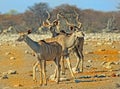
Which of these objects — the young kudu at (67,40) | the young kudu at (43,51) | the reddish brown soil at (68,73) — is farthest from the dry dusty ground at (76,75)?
the young kudu at (67,40)

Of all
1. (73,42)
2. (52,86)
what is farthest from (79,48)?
(52,86)

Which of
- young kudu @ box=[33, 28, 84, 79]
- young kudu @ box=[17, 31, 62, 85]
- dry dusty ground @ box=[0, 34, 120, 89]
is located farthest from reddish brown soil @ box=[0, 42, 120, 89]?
young kudu @ box=[33, 28, 84, 79]

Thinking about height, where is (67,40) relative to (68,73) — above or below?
above

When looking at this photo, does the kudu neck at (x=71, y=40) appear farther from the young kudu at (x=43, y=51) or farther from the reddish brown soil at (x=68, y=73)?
the young kudu at (x=43, y=51)

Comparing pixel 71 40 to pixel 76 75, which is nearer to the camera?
pixel 76 75

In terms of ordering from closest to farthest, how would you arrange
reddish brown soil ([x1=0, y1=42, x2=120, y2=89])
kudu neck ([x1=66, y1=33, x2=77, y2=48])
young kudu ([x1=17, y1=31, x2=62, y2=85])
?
reddish brown soil ([x1=0, y1=42, x2=120, y2=89]), young kudu ([x1=17, y1=31, x2=62, y2=85]), kudu neck ([x1=66, y1=33, x2=77, y2=48])

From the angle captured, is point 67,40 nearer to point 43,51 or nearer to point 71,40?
point 71,40

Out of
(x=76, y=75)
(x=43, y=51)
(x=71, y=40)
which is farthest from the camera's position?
(x=71, y=40)

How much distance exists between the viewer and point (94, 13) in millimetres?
76188

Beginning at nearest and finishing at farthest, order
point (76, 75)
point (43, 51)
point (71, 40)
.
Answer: point (43, 51) < point (76, 75) < point (71, 40)

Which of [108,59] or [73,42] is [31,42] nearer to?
[73,42]

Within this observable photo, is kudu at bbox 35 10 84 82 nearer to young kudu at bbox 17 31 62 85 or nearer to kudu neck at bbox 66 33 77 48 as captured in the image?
kudu neck at bbox 66 33 77 48

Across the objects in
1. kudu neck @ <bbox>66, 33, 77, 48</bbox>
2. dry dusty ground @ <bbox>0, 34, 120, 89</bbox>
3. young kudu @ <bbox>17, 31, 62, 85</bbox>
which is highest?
kudu neck @ <bbox>66, 33, 77, 48</bbox>

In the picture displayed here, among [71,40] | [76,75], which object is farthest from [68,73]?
[71,40]
